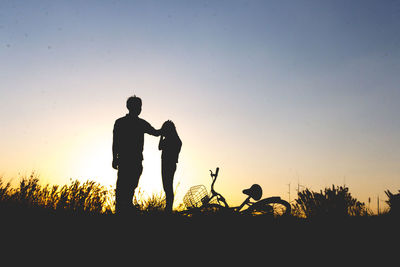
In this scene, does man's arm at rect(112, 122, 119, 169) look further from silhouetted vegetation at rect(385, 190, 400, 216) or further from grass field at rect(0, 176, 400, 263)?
silhouetted vegetation at rect(385, 190, 400, 216)

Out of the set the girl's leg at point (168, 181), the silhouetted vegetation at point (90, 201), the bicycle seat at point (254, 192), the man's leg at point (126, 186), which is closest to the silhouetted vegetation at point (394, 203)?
the silhouetted vegetation at point (90, 201)

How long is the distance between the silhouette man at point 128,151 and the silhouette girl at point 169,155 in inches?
16.8

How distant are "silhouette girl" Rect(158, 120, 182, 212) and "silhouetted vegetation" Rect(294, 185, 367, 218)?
3.31 m

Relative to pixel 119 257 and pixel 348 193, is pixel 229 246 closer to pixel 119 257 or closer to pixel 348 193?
pixel 119 257

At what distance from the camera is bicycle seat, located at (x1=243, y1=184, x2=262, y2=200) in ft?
12.0

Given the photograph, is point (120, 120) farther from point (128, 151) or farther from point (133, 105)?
point (128, 151)

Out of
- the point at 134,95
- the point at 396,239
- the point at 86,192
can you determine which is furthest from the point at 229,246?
the point at 86,192

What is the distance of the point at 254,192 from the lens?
365 centimetres

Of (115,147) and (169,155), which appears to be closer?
(169,155)

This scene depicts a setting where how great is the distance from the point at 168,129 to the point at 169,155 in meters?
0.51

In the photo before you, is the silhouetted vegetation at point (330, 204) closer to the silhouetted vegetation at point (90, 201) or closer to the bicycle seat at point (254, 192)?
the silhouetted vegetation at point (90, 201)

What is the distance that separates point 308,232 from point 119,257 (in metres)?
2.28

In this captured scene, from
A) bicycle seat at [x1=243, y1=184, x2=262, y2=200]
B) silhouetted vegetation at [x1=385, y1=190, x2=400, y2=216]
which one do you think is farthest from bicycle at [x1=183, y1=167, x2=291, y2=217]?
silhouetted vegetation at [x1=385, y1=190, x2=400, y2=216]

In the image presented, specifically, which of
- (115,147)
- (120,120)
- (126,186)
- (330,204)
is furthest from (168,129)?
(330,204)
